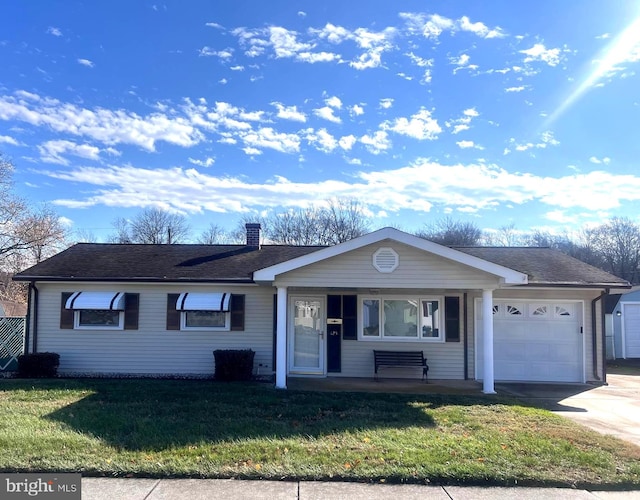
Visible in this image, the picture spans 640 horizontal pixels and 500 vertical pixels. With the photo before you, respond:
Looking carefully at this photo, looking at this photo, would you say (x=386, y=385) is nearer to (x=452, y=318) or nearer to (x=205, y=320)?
(x=452, y=318)

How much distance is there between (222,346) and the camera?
12023 mm

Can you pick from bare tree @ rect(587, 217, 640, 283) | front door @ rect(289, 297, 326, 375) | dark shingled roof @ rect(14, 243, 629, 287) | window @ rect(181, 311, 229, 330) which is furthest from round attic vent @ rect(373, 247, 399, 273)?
bare tree @ rect(587, 217, 640, 283)

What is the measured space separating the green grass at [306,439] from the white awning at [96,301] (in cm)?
286

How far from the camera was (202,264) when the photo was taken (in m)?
13.1

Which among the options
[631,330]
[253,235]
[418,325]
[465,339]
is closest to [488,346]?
[465,339]

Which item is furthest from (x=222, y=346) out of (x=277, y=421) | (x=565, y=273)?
(x=565, y=273)

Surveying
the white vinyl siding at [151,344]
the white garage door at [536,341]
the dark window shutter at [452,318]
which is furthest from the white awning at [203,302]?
the white garage door at [536,341]

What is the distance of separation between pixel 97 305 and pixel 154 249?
11.2 feet

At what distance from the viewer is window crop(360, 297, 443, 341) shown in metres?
12.0

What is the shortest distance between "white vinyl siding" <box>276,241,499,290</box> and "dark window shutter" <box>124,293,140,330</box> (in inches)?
176

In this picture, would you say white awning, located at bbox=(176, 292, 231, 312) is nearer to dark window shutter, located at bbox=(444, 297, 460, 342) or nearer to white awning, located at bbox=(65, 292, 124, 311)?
white awning, located at bbox=(65, 292, 124, 311)

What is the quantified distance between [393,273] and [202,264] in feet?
19.2

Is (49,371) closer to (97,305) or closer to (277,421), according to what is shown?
(97,305)

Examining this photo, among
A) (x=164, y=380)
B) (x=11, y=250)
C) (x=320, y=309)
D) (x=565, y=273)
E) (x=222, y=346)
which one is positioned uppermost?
(x=11, y=250)
